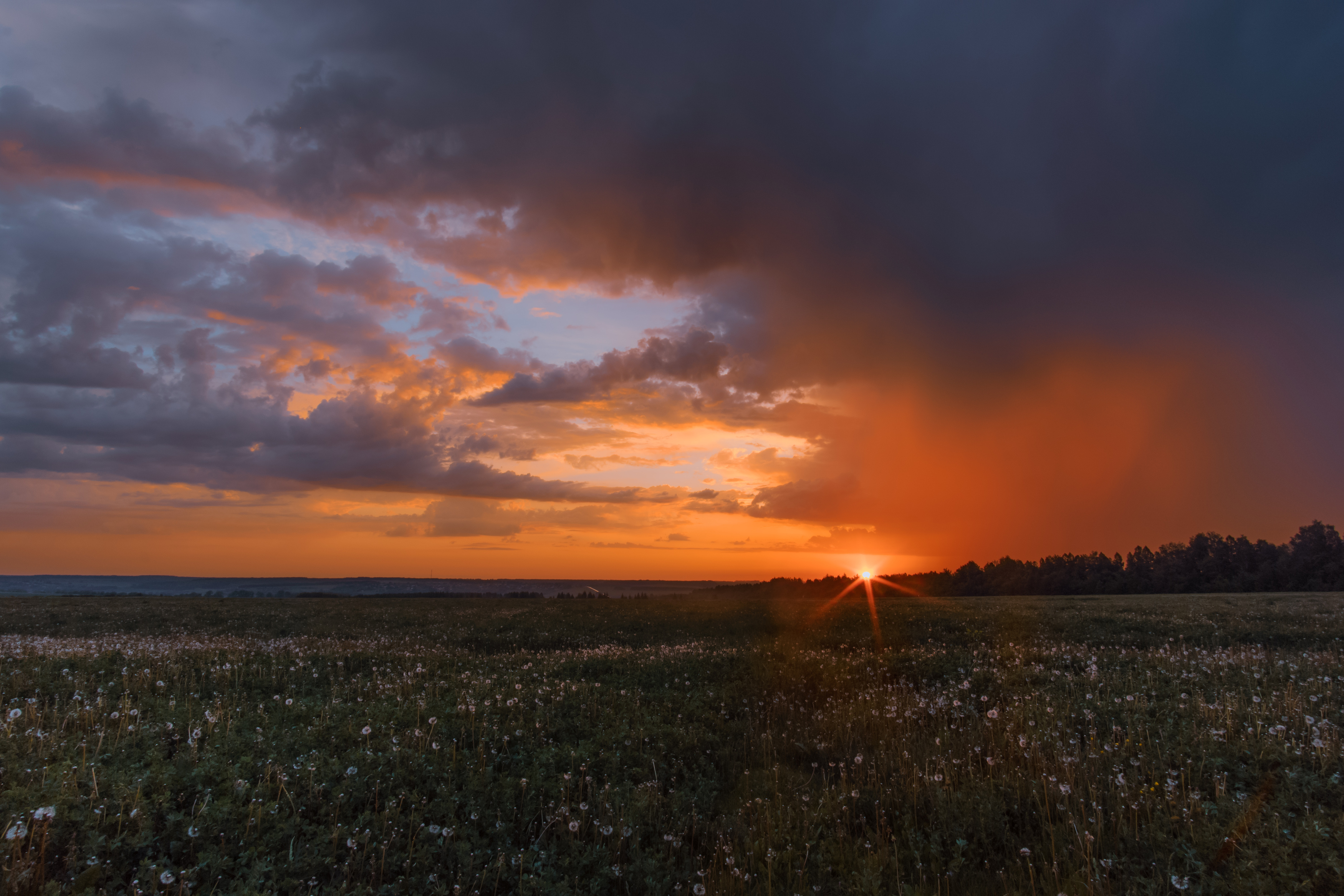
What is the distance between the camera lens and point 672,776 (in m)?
8.52

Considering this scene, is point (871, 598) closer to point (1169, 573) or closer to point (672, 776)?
point (672, 776)

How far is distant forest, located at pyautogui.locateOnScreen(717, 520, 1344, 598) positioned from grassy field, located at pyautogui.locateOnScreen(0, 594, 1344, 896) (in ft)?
239

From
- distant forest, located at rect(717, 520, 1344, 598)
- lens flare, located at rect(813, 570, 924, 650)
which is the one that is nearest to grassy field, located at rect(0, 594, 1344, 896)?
lens flare, located at rect(813, 570, 924, 650)

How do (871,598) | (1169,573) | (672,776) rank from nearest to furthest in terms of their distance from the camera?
(672,776), (871,598), (1169,573)

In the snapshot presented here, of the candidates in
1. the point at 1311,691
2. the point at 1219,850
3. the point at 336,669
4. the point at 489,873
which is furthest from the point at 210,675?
the point at 1311,691

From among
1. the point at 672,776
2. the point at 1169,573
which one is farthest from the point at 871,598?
the point at 1169,573

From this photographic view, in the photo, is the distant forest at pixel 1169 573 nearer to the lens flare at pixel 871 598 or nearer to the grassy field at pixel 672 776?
the lens flare at pixel 871 598

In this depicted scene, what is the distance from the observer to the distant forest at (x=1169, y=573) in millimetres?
88750

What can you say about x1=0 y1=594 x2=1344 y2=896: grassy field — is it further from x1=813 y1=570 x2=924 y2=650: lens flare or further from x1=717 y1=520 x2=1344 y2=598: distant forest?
x1=717 y1=520 x2=1344 y2=598: distant forest

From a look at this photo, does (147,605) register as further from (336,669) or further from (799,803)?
(799,803)

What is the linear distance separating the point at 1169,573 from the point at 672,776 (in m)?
134

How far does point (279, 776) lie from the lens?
6.23 meters

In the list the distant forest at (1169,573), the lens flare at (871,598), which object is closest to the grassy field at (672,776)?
the lens flare at (871,598)

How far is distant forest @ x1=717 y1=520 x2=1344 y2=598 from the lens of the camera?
291ft
